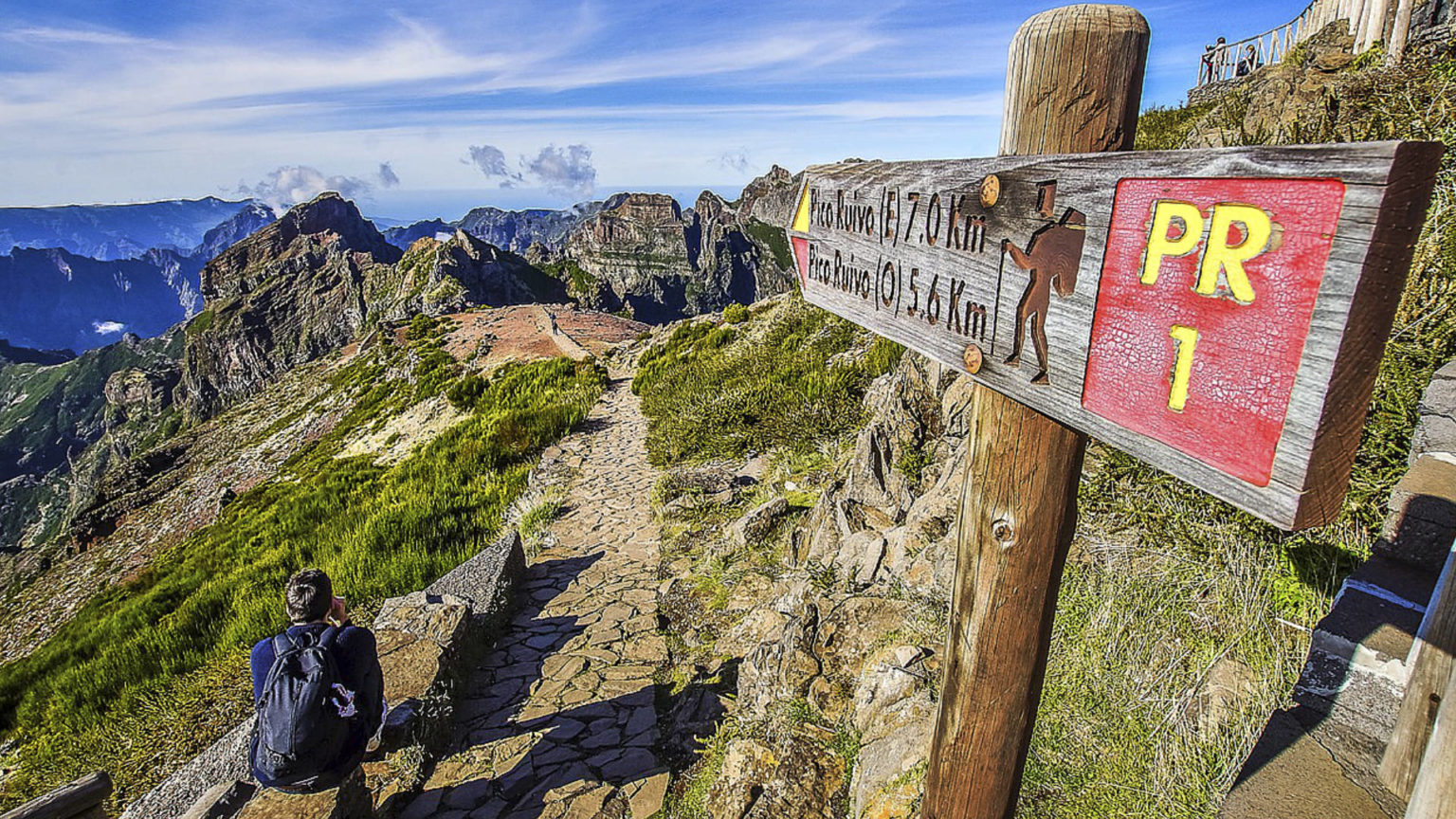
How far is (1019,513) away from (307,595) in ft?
10.6

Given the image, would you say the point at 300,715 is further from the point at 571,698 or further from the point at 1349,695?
the point at 1349,695

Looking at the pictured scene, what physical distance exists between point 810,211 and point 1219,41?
17.0 m

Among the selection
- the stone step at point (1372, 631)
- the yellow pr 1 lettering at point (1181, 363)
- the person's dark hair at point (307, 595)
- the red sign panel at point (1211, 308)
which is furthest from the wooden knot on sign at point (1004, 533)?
the person's dark hair at point (307, 595)

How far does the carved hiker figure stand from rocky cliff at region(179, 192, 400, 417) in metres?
87.0

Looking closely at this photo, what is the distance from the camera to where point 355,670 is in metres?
3.21

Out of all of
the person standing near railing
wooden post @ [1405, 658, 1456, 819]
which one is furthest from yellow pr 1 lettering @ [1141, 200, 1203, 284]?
the person standing near railing

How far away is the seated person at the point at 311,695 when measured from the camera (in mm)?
3066

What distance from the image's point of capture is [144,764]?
183 inches

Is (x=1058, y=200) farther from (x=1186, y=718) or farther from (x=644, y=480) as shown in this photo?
(x=644, y=480)

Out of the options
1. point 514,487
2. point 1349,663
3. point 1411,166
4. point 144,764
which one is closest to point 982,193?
point 1411,166

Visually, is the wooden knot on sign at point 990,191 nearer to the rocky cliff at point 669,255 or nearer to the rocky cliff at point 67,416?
the rocky cliff at point 67,416

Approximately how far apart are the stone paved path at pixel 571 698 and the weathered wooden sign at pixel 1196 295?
12.1ft

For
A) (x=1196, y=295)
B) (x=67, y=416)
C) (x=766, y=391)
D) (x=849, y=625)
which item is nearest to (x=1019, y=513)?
(x=1196, y=295)

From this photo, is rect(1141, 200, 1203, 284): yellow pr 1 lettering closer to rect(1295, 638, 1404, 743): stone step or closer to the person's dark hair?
rect(1295, 638, 1404, 743): stone step
